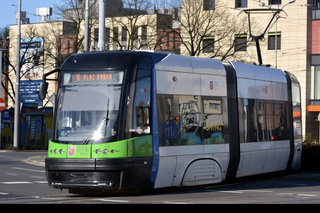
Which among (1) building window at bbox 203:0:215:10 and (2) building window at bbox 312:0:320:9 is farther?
(2) building window at bbox 312:0:320:9

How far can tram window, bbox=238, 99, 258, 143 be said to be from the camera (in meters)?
15.8

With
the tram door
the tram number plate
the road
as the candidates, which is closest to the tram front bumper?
the road

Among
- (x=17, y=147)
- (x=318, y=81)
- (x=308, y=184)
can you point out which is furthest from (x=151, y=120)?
(x=318, y=81)

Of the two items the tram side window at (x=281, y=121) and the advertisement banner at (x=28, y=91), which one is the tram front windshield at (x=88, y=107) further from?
the advertisement banner at (x=28, y=91)

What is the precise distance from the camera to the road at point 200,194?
11.8 metres

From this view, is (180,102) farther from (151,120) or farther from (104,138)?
(104,138)

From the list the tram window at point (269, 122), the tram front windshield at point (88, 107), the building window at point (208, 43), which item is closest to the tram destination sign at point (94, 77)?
the tram front windshield at point (88, 107)

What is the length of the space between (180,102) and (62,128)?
8.91 ft

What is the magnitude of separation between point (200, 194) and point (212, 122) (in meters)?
2.01

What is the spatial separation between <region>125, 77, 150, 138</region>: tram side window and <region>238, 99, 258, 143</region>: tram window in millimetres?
3649

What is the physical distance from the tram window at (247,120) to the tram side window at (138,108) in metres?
3.65

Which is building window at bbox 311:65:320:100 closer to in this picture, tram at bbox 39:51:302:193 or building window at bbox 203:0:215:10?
building window at bbox 203:0:215:10

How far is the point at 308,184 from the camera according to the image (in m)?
16.6

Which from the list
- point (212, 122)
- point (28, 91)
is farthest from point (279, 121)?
point (28, 91)
